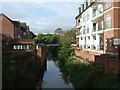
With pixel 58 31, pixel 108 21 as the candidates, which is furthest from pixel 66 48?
pixel 58 31

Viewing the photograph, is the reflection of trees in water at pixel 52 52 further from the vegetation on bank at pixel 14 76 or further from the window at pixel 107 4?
the vegetation on bank at pixel 14 76

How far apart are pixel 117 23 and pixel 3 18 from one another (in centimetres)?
2695

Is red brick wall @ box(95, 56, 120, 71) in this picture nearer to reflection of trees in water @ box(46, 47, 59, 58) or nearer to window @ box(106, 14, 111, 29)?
window @ box(106, 14, 111, 29)

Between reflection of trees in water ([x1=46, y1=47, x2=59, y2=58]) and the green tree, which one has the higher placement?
the green tree

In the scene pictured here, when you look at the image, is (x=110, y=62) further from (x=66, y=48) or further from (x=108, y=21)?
(x=66, y=48)

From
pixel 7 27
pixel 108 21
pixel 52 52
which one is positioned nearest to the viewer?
pixel 108 21

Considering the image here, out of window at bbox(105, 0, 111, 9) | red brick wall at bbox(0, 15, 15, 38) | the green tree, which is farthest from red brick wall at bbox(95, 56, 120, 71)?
red brick wall at bbox(0, 15, 15, 38)

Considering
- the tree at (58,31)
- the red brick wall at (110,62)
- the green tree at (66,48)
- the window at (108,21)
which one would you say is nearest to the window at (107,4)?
the window at (108,21)

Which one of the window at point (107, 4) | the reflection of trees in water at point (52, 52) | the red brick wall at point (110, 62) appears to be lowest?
the reflection of trees in water at point (52, 52)

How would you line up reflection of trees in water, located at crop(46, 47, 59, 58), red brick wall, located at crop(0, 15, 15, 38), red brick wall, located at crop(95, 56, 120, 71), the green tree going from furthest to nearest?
reflection of trees in water, located at crop(46, 47, 59, 58) → red brick wall, located at crop(0, 15, 15, 38) → the green tree → red brick wall, located at crop(95, 56, 120, 71)

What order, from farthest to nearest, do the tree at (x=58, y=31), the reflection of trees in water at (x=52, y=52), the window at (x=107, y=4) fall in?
the tree at (x=58, y=31), the reflection of trees in water at (x=52, y=52), the window at (x=107, y=4)

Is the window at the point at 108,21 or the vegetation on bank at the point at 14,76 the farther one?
the window at the point at 108,21

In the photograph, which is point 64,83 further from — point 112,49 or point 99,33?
point 99,33

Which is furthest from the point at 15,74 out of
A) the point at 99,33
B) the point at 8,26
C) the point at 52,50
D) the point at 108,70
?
the point at 52,50
